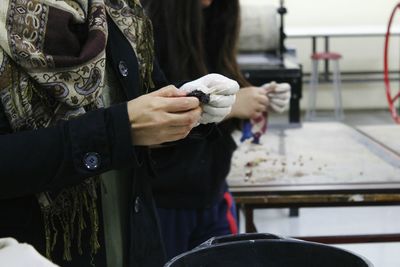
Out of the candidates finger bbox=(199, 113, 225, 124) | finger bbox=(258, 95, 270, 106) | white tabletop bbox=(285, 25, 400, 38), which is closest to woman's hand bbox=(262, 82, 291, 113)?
finger bbox=(258, 95, 270, 106)

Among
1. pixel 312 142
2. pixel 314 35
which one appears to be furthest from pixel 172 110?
pixel 314 35

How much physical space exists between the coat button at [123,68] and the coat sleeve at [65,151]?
14 cm

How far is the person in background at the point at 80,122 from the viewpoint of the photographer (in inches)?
31.1

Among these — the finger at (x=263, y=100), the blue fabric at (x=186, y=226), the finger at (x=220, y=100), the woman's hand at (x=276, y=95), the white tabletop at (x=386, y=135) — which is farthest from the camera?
the white tabletop at (x=386, y=135)

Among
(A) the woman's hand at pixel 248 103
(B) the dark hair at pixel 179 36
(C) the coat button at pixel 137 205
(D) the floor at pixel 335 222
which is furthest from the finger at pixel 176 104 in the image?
(D) the floor at pixel 335 222

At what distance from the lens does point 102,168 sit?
0.80m

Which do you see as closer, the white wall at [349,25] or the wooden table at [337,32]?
the wooden table at [337,32]

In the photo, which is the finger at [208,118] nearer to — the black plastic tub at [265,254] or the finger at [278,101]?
the black plastic tub at [265,254]

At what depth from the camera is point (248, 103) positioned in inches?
66.9

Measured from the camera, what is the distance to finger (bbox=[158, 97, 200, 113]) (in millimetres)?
829

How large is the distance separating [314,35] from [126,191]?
169 inches

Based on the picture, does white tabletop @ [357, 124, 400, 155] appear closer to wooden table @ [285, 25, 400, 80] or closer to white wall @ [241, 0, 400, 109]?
wooden table @ [285, 25, 400, 80]

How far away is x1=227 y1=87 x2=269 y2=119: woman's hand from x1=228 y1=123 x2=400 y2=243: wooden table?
0.66ft

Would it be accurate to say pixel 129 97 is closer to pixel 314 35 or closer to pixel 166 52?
pixel 166 52
